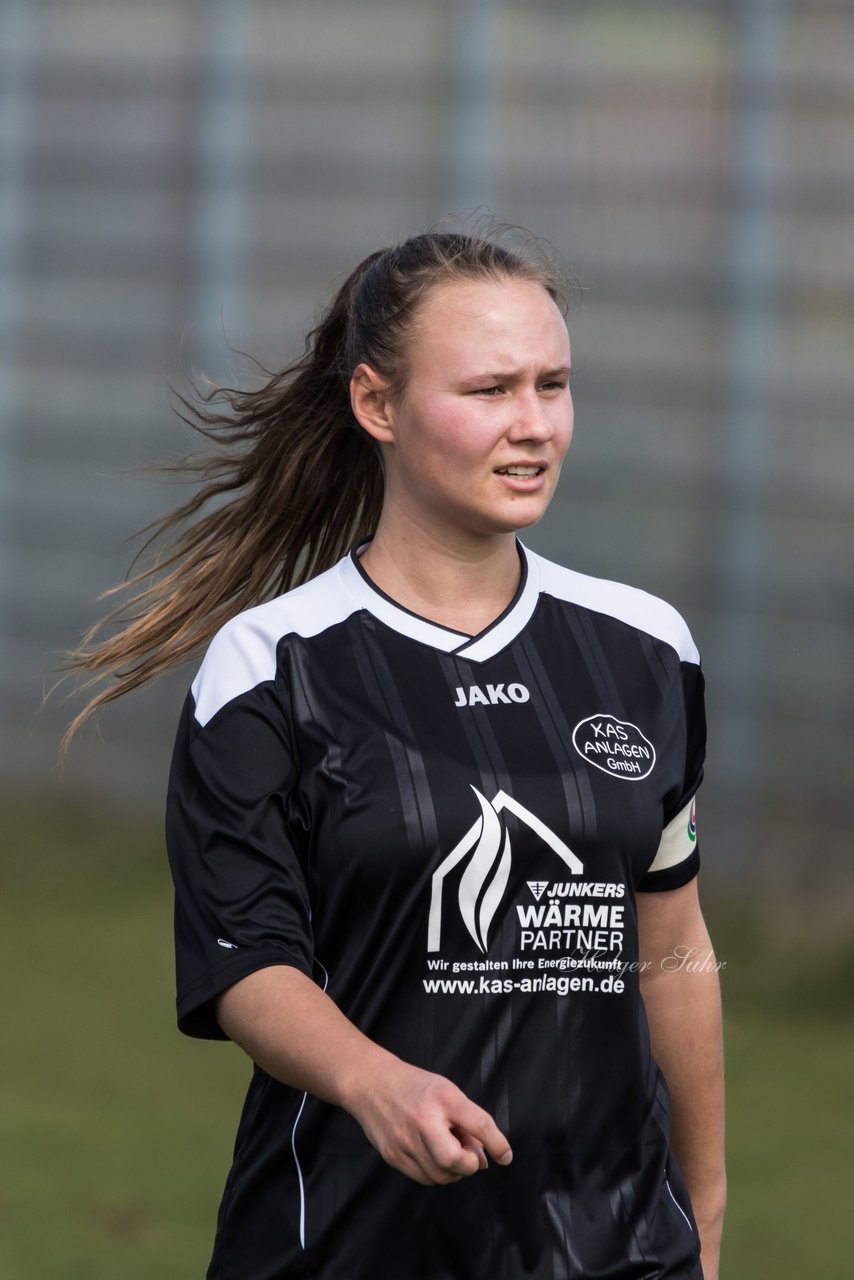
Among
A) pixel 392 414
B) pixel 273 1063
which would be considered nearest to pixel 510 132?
pixel 392 414

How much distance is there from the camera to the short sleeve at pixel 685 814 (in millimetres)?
2463

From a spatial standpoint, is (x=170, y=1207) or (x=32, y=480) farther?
(x=32, y=480)

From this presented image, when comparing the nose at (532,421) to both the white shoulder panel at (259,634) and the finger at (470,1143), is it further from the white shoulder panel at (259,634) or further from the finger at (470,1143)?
the finger at (470,1143)

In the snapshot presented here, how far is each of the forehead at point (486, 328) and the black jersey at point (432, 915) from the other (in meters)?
0.31

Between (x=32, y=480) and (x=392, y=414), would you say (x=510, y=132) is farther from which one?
(x=392, y=414)

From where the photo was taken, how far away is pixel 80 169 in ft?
25.3

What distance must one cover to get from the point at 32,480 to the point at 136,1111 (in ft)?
10.8

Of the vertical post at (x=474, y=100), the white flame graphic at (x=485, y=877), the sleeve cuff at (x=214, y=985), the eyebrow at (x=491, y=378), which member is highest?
the vertical post at (x=474, y=100)

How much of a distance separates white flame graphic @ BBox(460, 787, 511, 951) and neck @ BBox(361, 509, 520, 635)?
27 cm

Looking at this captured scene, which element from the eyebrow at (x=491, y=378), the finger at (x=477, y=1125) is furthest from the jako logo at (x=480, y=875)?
the eyebrow at (x=491, y=378)

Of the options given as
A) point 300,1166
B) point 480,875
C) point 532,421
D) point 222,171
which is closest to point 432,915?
point 480,875

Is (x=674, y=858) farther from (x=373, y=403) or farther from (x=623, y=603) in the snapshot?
(x=373, y=403)

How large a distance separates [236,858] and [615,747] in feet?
1.50

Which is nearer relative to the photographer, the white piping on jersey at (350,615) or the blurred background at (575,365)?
the white piping on jersey at (350,615)
